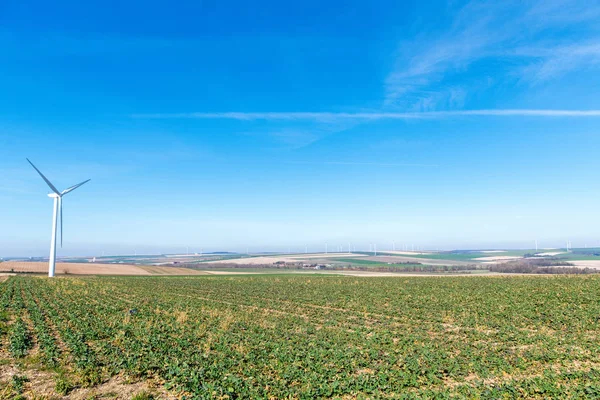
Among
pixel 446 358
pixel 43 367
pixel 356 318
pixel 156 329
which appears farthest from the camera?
pixel 356 318

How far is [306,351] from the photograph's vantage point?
17953mm

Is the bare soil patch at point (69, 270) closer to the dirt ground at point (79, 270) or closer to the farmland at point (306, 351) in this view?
the dirt ground at point (79, 270)

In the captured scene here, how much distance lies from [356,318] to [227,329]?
423 inches

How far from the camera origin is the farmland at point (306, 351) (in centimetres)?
1302

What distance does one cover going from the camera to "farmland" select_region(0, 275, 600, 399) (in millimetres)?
13023

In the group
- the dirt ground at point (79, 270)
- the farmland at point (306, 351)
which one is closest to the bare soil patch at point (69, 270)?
the dirt ground at point (79, 270)

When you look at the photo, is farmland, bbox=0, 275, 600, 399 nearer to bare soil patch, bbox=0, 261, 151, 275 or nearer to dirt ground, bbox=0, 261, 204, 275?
dirt ground, bbox=0, 261, 204, 275

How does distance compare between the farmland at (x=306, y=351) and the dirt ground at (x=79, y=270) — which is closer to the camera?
the farmland at (x=306, y=351)

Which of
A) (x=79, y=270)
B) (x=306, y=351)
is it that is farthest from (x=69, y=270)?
(x=306, y=351)

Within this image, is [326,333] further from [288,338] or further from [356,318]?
[356,318]

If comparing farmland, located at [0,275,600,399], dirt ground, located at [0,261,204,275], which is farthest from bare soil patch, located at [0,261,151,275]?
farmland, located at [0,275,600,399]

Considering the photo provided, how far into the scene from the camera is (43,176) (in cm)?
7331

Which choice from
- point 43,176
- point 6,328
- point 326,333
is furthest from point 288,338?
point 43,176

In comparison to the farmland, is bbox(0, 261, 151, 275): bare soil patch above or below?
below
